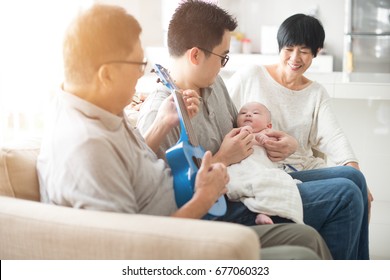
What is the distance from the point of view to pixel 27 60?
4.62m

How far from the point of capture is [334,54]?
5129mm

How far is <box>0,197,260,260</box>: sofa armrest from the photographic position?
123 cm

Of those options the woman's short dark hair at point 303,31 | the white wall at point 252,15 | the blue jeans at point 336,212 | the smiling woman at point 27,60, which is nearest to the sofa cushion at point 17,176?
the blue jeans at point 336,212

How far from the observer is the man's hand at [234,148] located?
6.51 feet

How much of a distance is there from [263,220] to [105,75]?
2.27 ft

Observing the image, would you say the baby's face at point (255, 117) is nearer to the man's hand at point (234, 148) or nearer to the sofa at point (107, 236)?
the man's hand at point (234, 148)

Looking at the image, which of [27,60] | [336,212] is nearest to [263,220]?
[336,212]

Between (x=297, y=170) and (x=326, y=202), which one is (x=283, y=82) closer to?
(x=297, y=170)

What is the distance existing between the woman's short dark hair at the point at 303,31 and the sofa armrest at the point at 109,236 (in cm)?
138

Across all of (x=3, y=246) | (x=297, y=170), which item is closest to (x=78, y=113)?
(x=3, y=246)

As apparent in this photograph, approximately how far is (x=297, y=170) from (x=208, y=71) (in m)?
0.62

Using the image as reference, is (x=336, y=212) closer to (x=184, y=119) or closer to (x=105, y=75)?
(x=184, y=119)

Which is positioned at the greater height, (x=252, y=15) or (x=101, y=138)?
(x=101, y=138)
